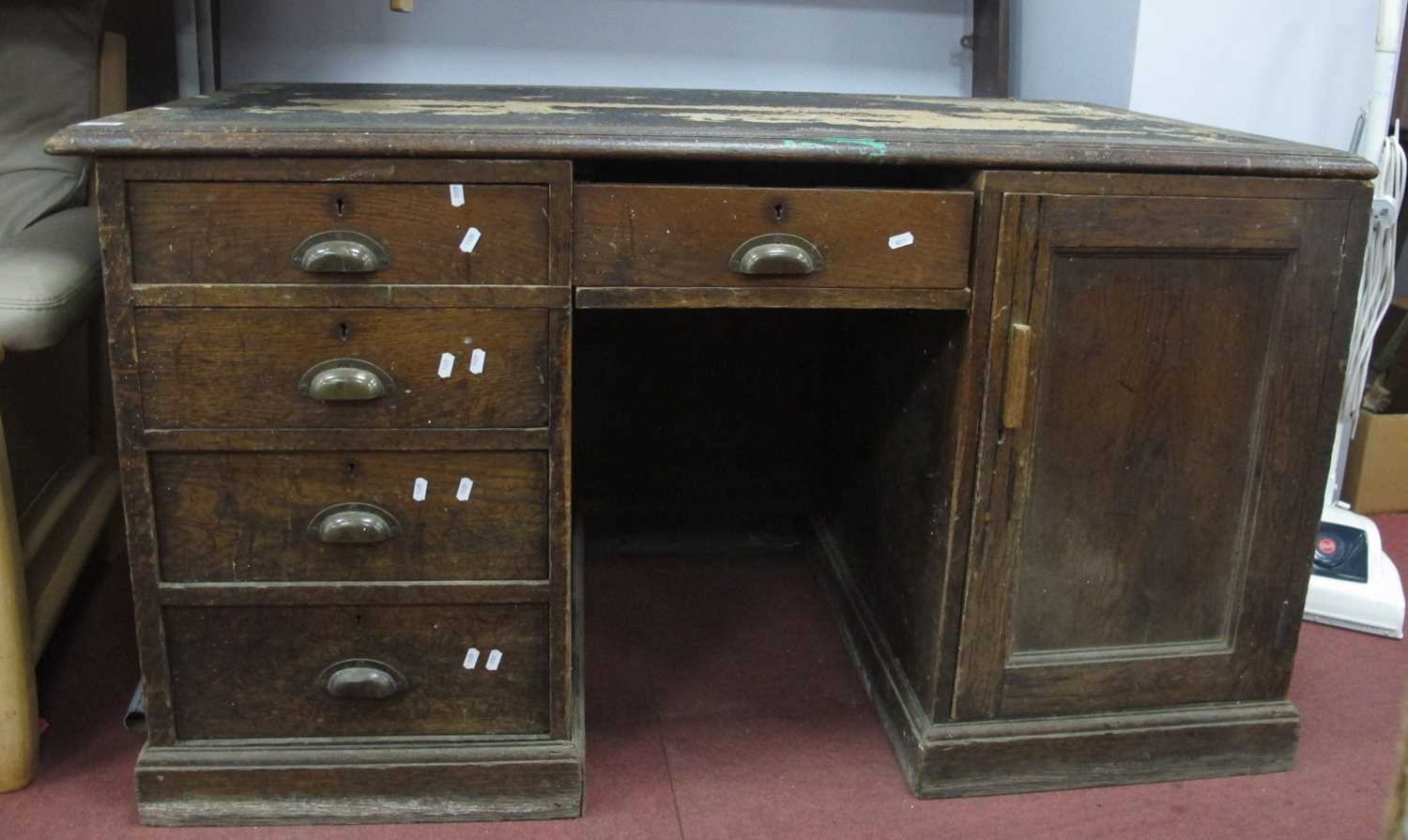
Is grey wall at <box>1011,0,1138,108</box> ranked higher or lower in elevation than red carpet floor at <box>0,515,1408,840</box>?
higher

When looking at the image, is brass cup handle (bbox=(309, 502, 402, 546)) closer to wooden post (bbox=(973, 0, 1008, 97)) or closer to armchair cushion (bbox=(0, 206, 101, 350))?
armchair cushion (bbox=(0, 206, 101, 350))

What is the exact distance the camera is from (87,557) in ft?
5.88

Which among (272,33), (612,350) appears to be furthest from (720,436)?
(272,33)

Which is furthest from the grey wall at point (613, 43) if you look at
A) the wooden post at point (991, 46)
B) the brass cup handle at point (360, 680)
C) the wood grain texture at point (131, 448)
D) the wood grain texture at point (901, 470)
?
the brass cup handle at point (360, 680)

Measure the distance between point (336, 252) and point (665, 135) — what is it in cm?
34

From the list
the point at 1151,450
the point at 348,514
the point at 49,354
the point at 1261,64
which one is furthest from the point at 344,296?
the point at 1261,64

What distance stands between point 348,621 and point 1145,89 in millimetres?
1394

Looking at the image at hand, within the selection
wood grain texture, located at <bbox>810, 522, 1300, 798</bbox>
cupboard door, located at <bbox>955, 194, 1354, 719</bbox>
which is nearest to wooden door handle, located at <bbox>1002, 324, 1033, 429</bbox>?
cupboard door, located at <bbox>955, 194, 1354, 719</bbox>

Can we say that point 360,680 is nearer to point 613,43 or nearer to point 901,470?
point 901,470

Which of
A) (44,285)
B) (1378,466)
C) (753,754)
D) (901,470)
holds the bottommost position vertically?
(753,754)

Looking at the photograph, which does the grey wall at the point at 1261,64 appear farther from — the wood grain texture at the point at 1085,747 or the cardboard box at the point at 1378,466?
the wood grain texture at the point at 1085,747

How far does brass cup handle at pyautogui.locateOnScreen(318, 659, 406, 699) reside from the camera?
141cm

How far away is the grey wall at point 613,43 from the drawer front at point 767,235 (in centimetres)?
89

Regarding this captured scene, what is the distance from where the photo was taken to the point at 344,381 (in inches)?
50.8
